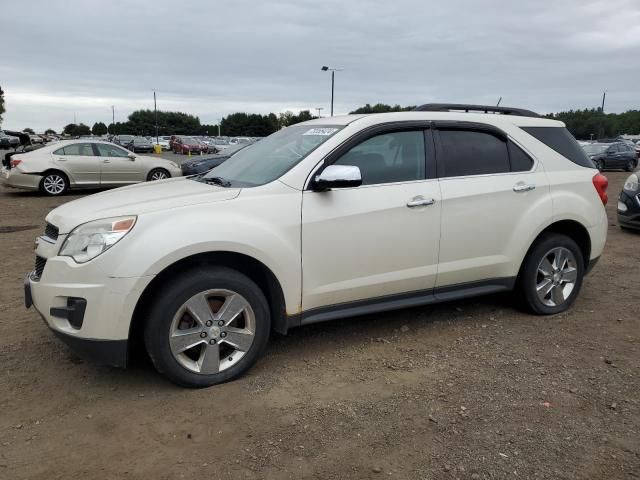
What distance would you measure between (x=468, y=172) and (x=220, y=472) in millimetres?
2837

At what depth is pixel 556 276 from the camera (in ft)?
15.2

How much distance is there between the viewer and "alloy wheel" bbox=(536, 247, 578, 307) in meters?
4.57

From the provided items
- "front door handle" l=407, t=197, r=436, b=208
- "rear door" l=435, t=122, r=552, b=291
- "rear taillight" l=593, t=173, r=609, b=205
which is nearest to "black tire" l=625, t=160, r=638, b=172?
"rear taillight" l=593, t=173, r=609, b=205

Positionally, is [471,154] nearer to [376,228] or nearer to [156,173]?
[376,228]

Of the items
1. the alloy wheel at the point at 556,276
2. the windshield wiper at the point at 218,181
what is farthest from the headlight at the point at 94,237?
the alloy wheel at the point at 556,276

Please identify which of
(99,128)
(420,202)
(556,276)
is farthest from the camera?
(99,128)

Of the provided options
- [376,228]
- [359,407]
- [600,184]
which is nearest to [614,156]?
[600,184]

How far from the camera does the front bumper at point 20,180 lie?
13.1m

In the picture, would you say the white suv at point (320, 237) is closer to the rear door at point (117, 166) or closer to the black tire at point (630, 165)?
the rear door at point (117, 166)

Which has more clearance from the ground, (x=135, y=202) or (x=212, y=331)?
(x=135, y=202)

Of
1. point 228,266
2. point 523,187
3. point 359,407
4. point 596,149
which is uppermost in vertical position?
point 596,149

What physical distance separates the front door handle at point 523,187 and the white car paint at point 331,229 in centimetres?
4

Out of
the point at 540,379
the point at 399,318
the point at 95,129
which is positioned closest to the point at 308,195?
the point at 399,318

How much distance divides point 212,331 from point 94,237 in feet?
2.92
